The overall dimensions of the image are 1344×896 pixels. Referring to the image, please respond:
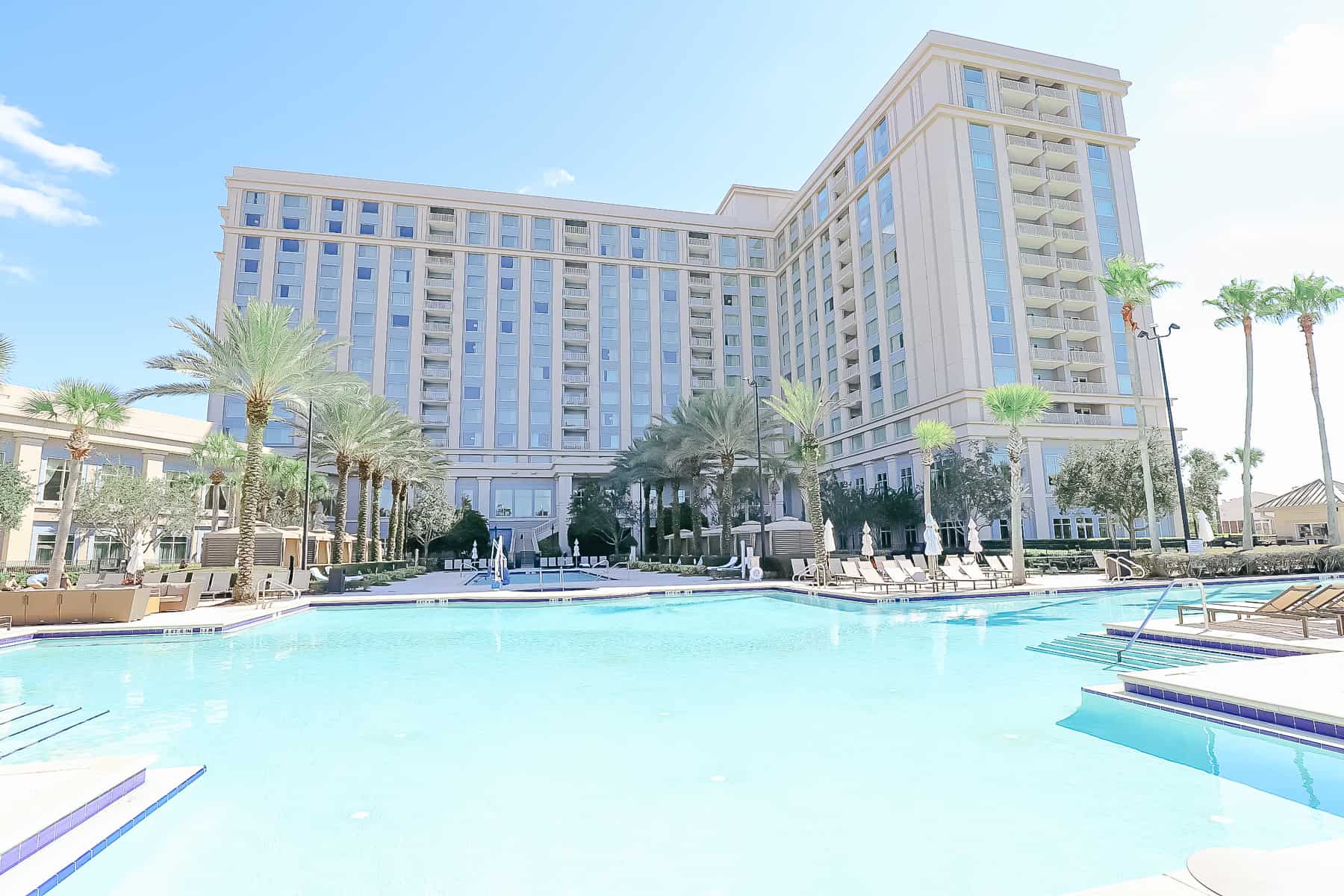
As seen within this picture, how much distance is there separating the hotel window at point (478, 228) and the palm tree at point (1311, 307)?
55.2 metres

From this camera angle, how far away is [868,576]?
1981 cm

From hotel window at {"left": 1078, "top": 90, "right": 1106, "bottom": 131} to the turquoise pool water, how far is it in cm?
5052

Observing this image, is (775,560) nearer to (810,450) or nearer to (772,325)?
(810,450)

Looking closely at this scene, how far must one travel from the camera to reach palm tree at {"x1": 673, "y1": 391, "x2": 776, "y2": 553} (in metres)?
33.1

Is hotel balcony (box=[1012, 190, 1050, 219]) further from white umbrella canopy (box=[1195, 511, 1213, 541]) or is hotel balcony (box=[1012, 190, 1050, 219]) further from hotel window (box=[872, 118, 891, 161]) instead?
white umbrella canopy (box=[1195, 511, 1213, 541])

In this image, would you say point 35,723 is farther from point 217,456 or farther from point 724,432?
point 217,456

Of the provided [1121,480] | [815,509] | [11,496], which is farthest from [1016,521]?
[11,496]

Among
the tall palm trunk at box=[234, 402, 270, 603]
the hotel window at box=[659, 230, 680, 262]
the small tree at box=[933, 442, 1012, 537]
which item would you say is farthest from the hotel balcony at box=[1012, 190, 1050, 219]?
the tall palm trunk at box=[234, 402, 270, 603]

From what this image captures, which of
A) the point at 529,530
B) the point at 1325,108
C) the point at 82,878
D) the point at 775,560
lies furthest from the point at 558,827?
the point at 529,530

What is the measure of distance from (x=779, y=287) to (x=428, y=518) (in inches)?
1564

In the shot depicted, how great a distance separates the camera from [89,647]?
11.8 meters

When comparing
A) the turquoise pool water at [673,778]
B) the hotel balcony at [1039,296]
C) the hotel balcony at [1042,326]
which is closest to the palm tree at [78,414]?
the turquoise pool water at [673,778]

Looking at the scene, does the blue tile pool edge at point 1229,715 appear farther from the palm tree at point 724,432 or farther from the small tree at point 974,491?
the small tree at point 974,491

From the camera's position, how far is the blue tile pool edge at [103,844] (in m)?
3.09
